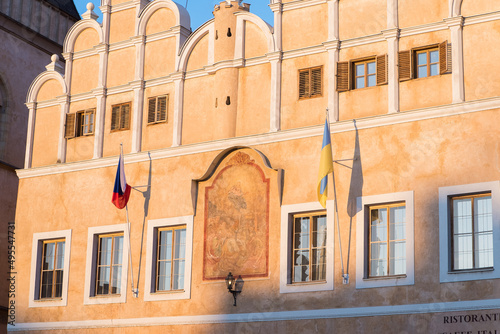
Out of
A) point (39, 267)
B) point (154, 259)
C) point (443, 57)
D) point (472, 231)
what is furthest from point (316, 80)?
point (39, 267)

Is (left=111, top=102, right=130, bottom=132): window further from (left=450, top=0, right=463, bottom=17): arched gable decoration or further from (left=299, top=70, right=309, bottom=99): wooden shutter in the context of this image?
(left=450, top=0, right=463, bottom=17): arched gable decoration

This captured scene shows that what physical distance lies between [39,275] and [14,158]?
7.22 meters

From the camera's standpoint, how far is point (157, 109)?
85.4 ft

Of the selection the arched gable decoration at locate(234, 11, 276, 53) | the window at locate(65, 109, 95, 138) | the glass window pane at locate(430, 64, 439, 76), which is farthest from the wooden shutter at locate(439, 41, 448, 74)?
the window at locate(65, 109, 95, 138)

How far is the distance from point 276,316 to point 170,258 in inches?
149

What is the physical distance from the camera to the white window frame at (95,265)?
2516 centimetres

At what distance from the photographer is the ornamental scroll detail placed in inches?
910

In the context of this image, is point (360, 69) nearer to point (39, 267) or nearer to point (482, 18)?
point (482, 18)

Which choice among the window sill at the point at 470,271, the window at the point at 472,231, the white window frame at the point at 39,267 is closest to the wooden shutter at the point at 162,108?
the white window frame at the point at 39,267

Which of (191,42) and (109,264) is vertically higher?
(191,42)

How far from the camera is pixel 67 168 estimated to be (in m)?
27.0

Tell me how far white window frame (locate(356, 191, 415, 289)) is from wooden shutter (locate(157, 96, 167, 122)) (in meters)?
6.71

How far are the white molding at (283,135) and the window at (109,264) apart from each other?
2.14 m

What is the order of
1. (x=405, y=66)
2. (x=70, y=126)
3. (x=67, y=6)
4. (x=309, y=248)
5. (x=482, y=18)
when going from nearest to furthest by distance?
(x=482, y=18), (x=405, y=66), (x=309, y=248), (x=70, y=126), (x=67, y=6)
